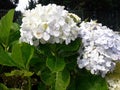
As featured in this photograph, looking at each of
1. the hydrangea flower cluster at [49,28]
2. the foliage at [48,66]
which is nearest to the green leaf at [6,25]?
the foliage at [48,66]

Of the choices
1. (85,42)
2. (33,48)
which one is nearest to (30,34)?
(33,48)

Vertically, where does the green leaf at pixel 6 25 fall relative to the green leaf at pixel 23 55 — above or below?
above

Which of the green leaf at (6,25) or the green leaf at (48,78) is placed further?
the green leaf at (6,25)

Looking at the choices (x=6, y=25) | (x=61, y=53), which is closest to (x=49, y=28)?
(x=61, y=53)

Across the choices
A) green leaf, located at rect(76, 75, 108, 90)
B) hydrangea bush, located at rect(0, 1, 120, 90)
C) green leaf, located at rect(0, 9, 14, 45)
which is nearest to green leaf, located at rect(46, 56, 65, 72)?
hydrangea bush, located at rect(0, 1, 120, 90)

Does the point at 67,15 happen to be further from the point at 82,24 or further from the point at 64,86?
the point at 64,86

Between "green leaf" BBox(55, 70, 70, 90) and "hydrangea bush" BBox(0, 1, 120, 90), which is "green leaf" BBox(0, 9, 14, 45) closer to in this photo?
"hydrangea bush" BBox(0, 1, 120, 90)

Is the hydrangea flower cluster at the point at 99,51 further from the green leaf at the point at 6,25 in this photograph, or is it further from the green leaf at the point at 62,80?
the green leaf at the point at 6,25

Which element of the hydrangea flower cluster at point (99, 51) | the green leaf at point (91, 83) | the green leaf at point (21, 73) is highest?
the hydrangea flower cluster at point (99, 51)
